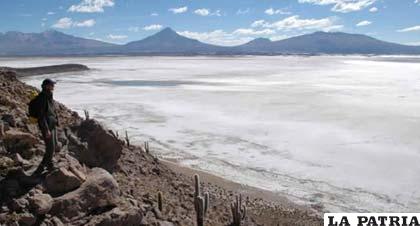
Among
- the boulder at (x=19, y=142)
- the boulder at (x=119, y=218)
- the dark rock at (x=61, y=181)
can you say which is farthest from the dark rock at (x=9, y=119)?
the boulder at (x=119, y=218)

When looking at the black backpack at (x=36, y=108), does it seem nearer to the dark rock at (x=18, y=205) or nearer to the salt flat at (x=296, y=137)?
the dark rock at (x=18, y=205)

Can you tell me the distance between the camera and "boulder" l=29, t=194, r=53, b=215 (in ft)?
20.8

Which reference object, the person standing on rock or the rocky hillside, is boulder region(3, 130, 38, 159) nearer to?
the rocky hillside

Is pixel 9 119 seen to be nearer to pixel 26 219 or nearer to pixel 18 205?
pixel 18 205

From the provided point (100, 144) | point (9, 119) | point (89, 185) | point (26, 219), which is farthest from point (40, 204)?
point (100, 144)

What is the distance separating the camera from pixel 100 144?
887 centimetres

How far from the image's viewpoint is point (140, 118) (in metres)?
25.5

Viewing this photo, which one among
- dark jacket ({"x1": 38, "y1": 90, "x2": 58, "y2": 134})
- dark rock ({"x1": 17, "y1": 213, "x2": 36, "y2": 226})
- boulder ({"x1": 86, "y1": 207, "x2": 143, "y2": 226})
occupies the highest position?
dark jacket ({"x1": 38, "y1": 90, "x2": 58, "y2": 134})

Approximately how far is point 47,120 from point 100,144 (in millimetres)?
1881

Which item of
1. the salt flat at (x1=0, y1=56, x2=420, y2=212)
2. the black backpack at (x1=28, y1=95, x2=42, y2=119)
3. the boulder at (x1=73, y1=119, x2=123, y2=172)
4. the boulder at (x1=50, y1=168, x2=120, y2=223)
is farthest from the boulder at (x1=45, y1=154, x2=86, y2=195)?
the salt flat at (x1=0, y1=56, x2=420, y2=212)

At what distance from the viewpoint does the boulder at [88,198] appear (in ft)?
21.7

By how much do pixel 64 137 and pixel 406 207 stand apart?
340 inches

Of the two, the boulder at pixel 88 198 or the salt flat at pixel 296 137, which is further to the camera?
the salt flat at pixel 296 137

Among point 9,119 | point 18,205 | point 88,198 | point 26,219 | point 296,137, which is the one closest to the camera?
point 26,219
